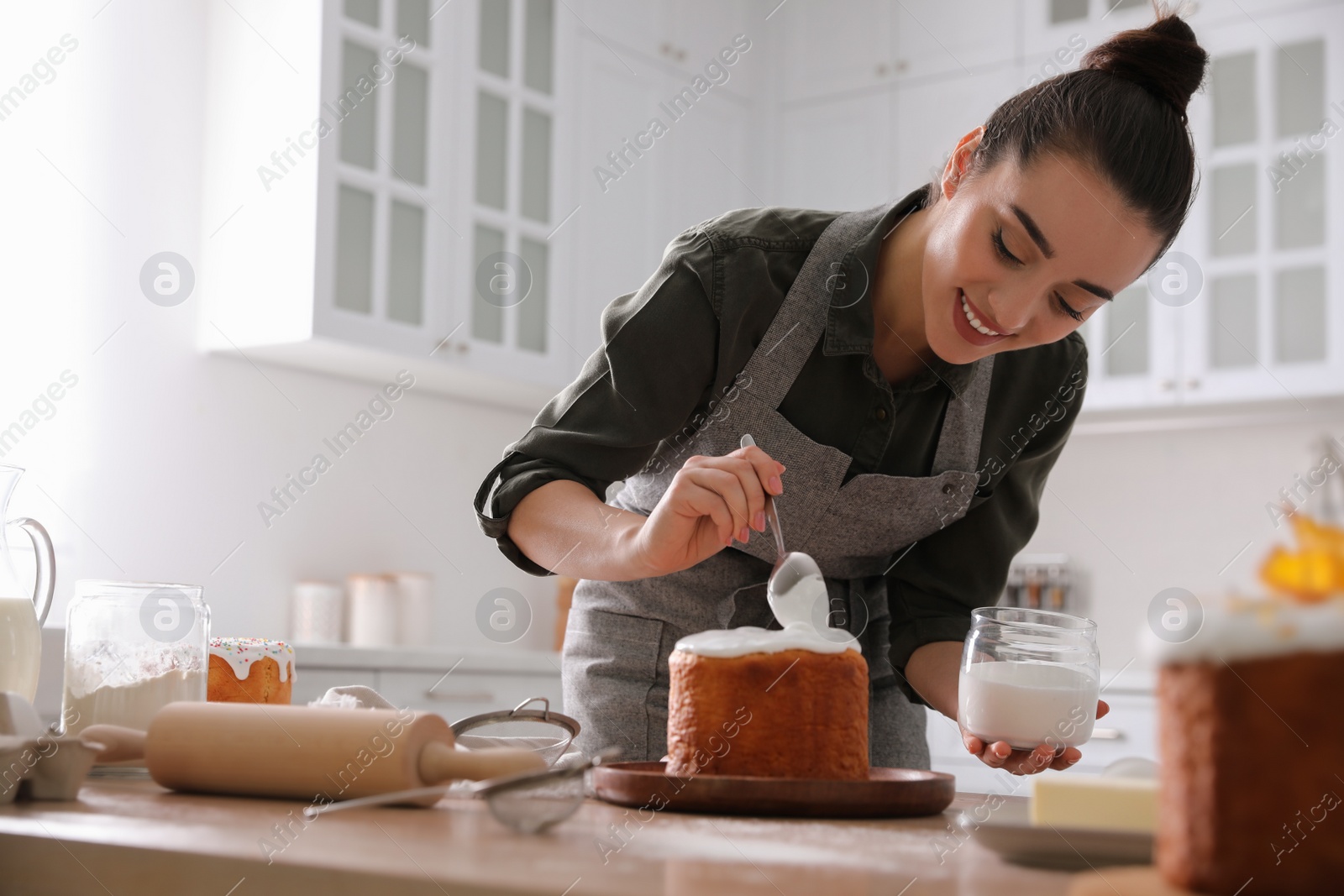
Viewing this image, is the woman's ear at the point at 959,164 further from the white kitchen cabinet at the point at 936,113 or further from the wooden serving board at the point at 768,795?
the white kitchen cabinet at the point at 936,113

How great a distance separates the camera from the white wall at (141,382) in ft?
9.14

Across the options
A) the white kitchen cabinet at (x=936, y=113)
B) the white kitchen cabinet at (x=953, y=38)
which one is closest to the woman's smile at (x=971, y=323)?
the white kitchen cabinet at (x=936, y=113)

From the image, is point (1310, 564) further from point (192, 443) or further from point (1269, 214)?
point (1269, 214)

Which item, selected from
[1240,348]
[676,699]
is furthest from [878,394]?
[1240,348]

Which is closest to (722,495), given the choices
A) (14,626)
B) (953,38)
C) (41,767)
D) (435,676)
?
(41,767)

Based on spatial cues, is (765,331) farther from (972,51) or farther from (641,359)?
(972,51)

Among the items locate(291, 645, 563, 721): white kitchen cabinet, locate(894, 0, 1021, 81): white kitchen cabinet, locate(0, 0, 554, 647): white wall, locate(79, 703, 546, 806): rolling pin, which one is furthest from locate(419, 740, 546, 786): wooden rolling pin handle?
locate(894, 0, 1021, 81): white kitchen cabinet

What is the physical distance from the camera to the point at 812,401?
51.1 inches

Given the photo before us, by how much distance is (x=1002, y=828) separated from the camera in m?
0.59

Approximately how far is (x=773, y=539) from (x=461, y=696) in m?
1.84

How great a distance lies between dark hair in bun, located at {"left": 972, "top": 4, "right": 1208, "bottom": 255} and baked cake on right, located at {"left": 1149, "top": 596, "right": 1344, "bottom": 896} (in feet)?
2.59

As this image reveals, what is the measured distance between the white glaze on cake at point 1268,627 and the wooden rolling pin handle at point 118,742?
0.79 m

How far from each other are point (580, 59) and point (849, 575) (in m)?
2.61

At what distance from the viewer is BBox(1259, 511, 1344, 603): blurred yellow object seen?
41 centimetres
